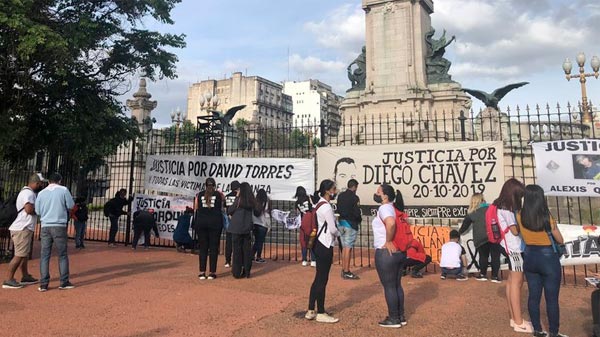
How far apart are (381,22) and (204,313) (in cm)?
1946

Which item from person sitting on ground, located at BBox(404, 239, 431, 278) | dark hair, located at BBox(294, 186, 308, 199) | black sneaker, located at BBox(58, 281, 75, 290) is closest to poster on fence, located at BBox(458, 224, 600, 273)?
person sitting on ground, located at BBox(404, 239, 431, 278)

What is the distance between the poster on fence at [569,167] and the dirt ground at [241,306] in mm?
1804

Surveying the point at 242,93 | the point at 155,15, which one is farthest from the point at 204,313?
the point at 242,93

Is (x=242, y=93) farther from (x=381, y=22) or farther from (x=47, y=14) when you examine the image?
(x=47, y=14)

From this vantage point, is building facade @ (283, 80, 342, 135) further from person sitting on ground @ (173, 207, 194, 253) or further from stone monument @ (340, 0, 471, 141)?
person sitting on ground @ (173, 207, 194, 253)

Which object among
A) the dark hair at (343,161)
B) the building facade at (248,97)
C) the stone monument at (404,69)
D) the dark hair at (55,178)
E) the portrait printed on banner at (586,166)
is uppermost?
the building facade at (248,97)

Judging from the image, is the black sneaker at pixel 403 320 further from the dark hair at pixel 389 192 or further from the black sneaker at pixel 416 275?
the black sneaker at pixel 416 275

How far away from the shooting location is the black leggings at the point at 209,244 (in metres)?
7.85

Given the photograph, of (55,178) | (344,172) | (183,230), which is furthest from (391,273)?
(183,230)

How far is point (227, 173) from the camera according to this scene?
10883 millimetres

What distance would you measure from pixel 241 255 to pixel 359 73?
1709 centimetres

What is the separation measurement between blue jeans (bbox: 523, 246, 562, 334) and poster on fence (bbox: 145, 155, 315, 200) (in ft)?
19.3

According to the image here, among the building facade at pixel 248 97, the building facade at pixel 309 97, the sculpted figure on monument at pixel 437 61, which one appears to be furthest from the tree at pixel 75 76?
the building facade at pixel 309 97

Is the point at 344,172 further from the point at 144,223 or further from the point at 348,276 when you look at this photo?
the point at 144,223
